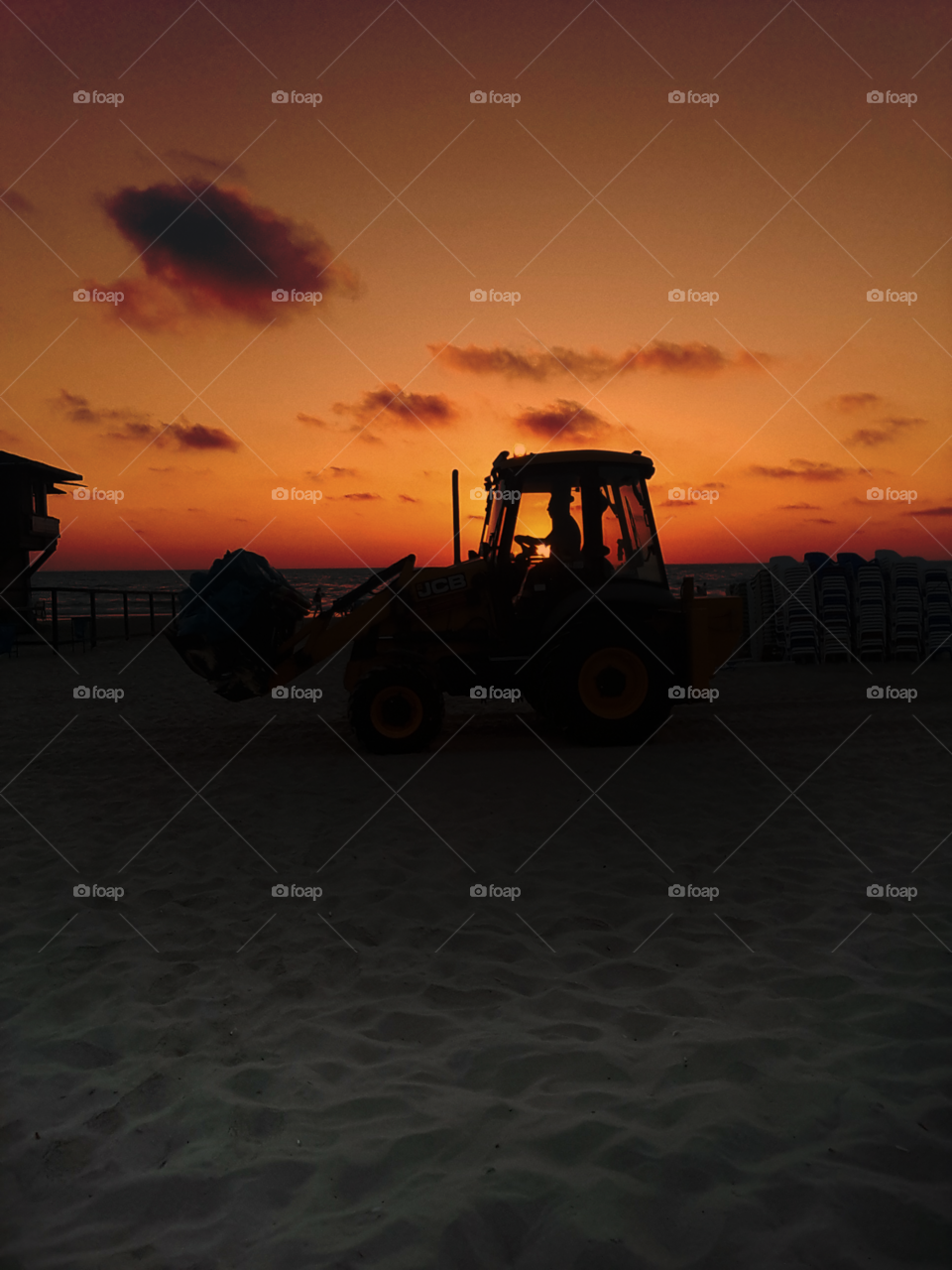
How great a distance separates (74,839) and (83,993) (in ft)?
7.96

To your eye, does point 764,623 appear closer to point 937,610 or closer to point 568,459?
point 937,610

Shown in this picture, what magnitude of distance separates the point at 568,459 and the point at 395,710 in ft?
10.8

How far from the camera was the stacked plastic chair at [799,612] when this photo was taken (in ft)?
53.4

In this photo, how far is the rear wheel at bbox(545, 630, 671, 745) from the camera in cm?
891

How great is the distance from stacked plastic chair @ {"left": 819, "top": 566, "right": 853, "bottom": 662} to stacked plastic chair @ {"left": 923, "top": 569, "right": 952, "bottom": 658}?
155 centimetres

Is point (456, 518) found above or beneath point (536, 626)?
above

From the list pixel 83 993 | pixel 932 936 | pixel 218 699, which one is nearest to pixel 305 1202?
pixel 83 993

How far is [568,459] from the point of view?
29.7 feet

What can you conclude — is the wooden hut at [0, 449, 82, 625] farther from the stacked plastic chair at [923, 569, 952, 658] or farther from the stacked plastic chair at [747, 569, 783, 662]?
the stacked plastic chair at [923, 569, 952, 658]

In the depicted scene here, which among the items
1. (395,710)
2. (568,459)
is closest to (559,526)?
(568,459)

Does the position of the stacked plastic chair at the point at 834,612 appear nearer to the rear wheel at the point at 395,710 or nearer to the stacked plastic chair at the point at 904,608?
the stacked plastic chair at the point at 904,608

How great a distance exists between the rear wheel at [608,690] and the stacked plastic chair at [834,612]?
339 inches

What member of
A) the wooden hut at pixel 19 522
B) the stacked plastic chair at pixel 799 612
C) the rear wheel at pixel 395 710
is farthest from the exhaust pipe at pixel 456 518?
the wooden hut at pixel 19 522

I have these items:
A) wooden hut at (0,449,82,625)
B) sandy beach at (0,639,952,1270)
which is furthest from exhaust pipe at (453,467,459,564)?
wooden hut at (0,449,82,625)
